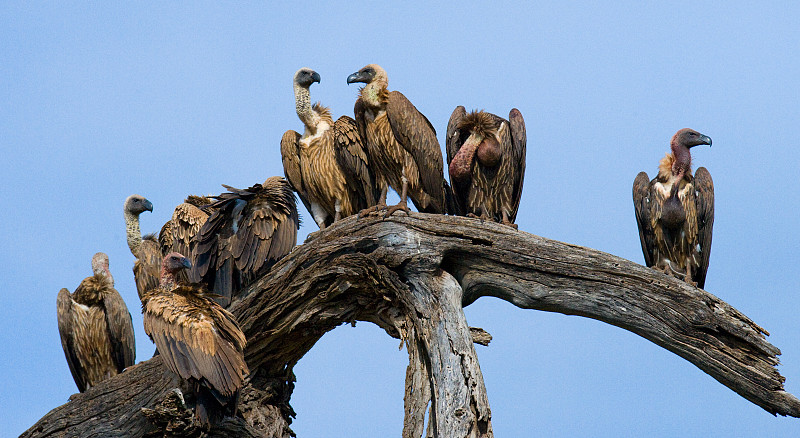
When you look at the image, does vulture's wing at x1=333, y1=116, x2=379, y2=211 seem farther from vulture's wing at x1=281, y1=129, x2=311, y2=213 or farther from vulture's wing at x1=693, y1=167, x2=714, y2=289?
vulture's wing at x1=693, y1=167, x2=714, y2=289

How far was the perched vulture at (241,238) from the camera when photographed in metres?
9.34

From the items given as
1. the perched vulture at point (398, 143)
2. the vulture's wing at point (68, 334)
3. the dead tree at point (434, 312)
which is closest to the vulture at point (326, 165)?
the perched vulture at point (398, 143)

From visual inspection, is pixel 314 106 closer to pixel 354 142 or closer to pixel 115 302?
pixel 354 142

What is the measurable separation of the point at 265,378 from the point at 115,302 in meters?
2.48

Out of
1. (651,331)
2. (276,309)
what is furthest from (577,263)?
(276,309)

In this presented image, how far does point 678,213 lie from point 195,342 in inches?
180

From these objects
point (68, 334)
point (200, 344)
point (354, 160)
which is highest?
point (354, 160)

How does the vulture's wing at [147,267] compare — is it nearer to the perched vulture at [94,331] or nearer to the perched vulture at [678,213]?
the perched vulture at [94,331]

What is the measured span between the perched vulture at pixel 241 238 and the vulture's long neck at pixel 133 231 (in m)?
3.18

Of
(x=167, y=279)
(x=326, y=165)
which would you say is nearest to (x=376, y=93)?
(x=326, y=165)

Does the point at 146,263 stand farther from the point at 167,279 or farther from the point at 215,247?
the point at 167,279

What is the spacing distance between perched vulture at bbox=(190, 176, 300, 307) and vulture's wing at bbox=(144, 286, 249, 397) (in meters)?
1.22

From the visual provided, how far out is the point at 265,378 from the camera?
9492mm

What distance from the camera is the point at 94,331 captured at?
11023mm
